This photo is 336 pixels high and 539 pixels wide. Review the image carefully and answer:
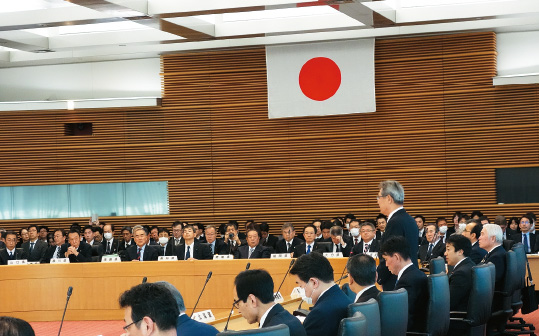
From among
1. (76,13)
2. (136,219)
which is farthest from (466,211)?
(76,13)

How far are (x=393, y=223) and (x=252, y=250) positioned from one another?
519 centimetres

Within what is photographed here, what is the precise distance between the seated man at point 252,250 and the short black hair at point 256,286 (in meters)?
6.71

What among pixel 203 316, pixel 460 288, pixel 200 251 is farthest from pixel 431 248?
pixel 203 316

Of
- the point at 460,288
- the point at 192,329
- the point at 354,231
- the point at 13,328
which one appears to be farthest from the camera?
the point at 354,231

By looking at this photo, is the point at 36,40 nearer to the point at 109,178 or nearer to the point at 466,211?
the point at 109,178

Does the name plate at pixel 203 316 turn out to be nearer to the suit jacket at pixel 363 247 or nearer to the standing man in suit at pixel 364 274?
the standing man in suit at pixel 364 274

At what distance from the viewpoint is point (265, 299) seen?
136 inches

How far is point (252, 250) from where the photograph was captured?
10367mm

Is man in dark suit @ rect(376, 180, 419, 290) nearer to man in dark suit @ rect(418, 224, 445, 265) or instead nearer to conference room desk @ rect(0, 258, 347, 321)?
conference room desk @ rect(0, 258, 347, 321)

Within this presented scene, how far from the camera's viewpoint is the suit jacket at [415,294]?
4.94 metres

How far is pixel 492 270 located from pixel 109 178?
415 inches

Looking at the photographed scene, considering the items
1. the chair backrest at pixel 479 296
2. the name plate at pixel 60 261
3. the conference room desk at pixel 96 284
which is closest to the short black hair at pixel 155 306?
the chair backrest at pixel 479 296

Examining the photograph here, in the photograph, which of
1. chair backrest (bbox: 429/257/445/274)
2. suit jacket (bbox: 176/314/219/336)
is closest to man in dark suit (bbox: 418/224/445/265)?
chair backrest (bbox: 429/257/445/274)

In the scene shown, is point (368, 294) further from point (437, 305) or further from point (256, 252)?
point (256, 252)
